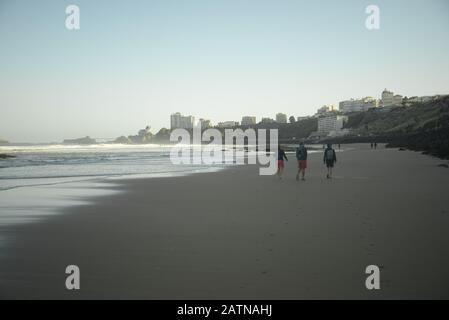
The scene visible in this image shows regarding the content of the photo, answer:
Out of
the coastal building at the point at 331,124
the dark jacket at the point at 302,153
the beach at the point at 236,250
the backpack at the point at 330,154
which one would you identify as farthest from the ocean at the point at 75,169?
the coastal building at the point at 331,124

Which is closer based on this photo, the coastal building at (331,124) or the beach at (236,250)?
the beach at (236,250)

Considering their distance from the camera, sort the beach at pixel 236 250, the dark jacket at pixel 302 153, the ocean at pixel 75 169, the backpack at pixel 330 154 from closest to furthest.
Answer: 1. the beach at pixel 236 250
2. the dark jacket at pixel 302 153
3. the backpack at pixel 330 154
4. the ocean at pixel 75 169

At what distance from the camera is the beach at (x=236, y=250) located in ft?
13.6

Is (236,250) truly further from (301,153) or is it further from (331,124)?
(331,124)

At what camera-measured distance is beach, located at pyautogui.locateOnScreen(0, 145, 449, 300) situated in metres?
4.15

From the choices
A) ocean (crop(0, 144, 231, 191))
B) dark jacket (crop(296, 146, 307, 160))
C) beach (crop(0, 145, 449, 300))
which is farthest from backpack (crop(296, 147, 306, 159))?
ocean (crop(0, 144, 231, 191))

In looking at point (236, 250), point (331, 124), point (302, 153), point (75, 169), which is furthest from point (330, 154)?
point (331, 124)

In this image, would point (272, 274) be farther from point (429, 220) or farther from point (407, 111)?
point (407, 111)

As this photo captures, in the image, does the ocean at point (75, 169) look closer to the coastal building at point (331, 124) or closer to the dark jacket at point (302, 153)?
the dark jacket at point (302, 153)

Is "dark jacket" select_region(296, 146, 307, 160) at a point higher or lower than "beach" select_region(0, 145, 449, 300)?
higher

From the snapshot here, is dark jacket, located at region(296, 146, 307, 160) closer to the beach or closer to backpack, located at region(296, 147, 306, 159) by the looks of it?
backpack, located at region(296, 147, 306, 159)

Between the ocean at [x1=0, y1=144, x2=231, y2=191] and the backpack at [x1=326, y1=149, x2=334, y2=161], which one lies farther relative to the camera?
the ocean at [x1=0, y1=144, x2=231, y2=191]

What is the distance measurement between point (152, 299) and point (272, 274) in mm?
1523

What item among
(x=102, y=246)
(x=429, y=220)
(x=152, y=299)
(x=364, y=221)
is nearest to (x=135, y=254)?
(x=102, y=246)
